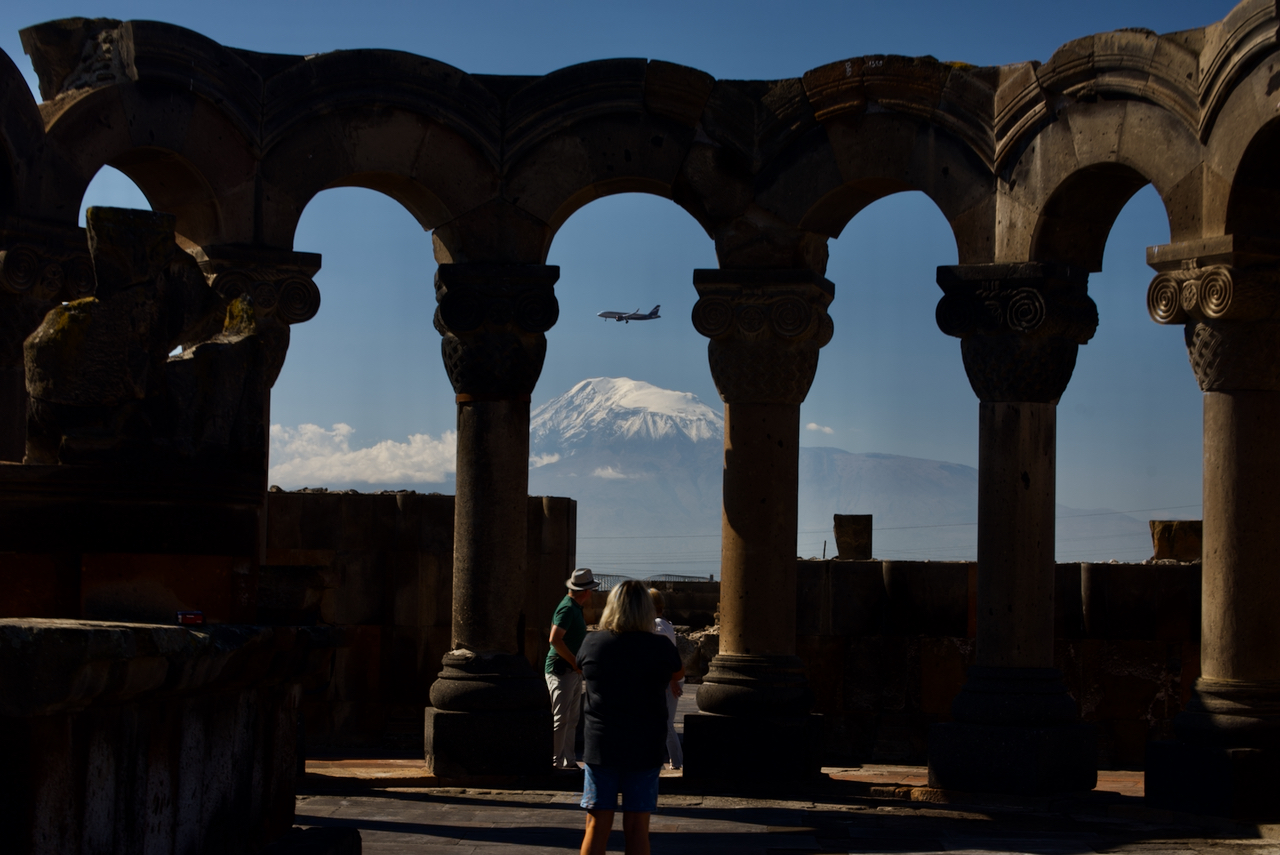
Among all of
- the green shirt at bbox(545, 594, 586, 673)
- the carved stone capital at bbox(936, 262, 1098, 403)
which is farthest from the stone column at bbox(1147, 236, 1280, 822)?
the green shirt at bbox(545, 594, 586, 673)

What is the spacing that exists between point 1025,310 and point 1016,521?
1399 millimetres

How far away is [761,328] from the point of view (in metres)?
10.9

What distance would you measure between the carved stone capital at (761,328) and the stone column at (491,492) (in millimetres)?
1166

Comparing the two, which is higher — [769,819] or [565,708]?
[565,708]

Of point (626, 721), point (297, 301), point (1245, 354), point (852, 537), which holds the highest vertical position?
point (297, 301)

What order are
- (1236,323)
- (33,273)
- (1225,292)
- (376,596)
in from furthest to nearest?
1. (376,596)
2. (33,273)
3. (1236,323)
4. (1225,292)

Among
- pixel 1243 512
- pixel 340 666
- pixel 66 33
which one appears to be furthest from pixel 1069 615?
pixel 66 33

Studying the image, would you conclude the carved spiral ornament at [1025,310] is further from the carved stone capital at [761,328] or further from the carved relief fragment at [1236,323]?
the carved stone capital at [761,328]

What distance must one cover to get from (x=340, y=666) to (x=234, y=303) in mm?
6708

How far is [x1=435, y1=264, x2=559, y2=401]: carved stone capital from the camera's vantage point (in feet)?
36.0

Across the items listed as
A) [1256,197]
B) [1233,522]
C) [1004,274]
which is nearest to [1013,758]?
[1233,522]

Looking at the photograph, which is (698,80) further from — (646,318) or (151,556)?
(646,318)

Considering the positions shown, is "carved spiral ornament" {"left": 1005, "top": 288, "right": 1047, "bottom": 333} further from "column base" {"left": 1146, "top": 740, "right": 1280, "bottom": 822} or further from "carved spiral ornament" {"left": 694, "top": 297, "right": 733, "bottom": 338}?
"column base" {"left": 1146, "top": 740, "right": 1280, "bottom": 822}

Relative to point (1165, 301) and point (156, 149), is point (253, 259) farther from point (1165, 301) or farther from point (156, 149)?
point (1165, 301)
